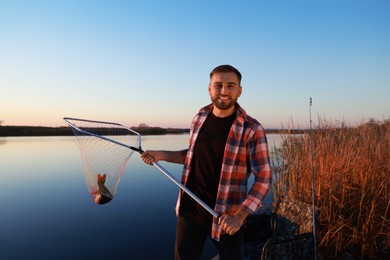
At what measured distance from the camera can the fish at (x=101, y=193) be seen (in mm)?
3322

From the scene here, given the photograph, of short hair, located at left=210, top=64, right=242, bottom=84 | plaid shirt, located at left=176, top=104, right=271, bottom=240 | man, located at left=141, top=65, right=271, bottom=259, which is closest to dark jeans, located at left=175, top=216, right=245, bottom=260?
man, located at left=141, top=65, right=271, bottom=259

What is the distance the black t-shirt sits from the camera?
231cm

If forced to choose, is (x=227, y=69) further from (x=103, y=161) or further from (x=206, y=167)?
(x=103, y=161)

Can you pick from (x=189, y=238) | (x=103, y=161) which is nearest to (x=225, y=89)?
(x=189, y=238)

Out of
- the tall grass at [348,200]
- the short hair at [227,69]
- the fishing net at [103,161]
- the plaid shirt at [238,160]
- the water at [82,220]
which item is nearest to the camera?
the plaid shirt at [238,160]

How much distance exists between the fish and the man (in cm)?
130

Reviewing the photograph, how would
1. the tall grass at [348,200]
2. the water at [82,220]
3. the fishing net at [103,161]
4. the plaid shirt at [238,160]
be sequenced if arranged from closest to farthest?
the plaid shirt at [238,160]
the fishing net at [103,161]
the tall grass at [348,200]
the water at [82,220]

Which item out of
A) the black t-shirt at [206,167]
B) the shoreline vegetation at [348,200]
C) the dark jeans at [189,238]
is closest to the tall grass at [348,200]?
the shoreline vegetation at [348,200]

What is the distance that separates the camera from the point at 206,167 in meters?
2.36

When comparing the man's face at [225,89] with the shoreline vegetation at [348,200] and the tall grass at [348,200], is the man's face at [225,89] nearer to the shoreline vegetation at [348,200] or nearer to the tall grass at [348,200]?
the shoreline vegetation at [348,200]

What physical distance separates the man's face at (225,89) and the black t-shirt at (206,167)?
0.46 feet

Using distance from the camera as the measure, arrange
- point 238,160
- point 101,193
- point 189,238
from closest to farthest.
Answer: point 238,160, point 189,238, point 101,193

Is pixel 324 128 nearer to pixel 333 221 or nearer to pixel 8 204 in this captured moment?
pixel 333 221

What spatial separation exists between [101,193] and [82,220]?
6155 mm
